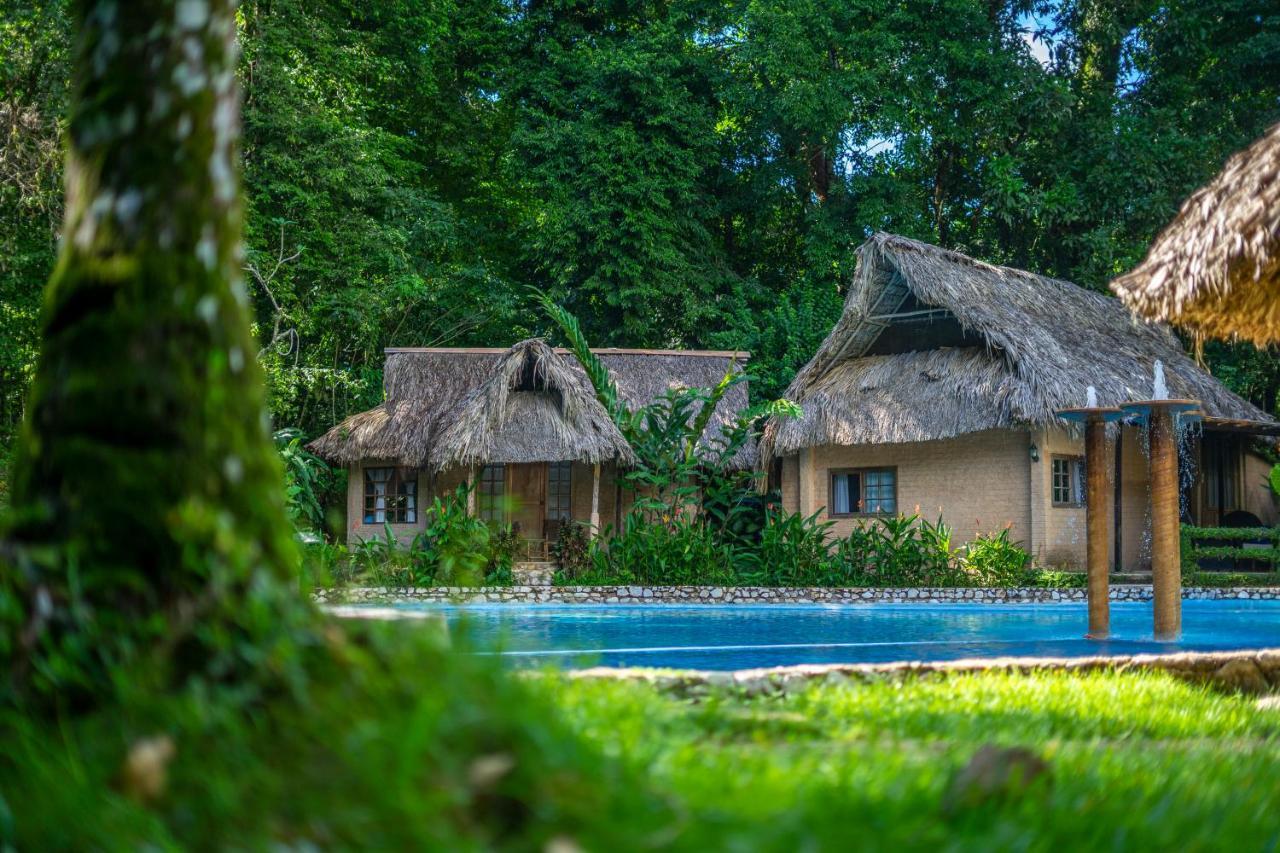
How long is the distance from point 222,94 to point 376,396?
17.1m

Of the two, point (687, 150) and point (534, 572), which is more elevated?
point (687, 150)

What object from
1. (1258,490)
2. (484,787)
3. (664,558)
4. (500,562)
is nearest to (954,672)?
(484,787)


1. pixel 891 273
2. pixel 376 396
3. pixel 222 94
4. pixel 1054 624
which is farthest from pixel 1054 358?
pixel 222 94

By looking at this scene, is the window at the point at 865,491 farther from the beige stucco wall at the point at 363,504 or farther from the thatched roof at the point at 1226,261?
the thatched roof at the point at 1226,261

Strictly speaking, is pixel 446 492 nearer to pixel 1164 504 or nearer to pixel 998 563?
pixel 998 563

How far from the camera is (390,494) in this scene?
1789 cm

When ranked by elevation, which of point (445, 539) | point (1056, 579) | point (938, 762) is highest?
point (445, 539)

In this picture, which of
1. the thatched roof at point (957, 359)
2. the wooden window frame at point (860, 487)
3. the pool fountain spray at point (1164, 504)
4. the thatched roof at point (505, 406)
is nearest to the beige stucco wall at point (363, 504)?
the thatched roof at point (505, 406)

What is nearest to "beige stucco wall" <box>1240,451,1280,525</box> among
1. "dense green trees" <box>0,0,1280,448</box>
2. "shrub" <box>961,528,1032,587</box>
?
"dense green trees" <box>0,0,1280,448</box>

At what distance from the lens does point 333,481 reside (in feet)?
61.5

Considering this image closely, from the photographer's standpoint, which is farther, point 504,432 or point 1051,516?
point 504,432

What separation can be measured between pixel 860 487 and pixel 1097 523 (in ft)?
27.0

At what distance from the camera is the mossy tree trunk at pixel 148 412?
6.61ft

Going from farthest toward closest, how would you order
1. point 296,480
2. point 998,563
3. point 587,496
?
point 587,496
point 998,563
point 296,480
